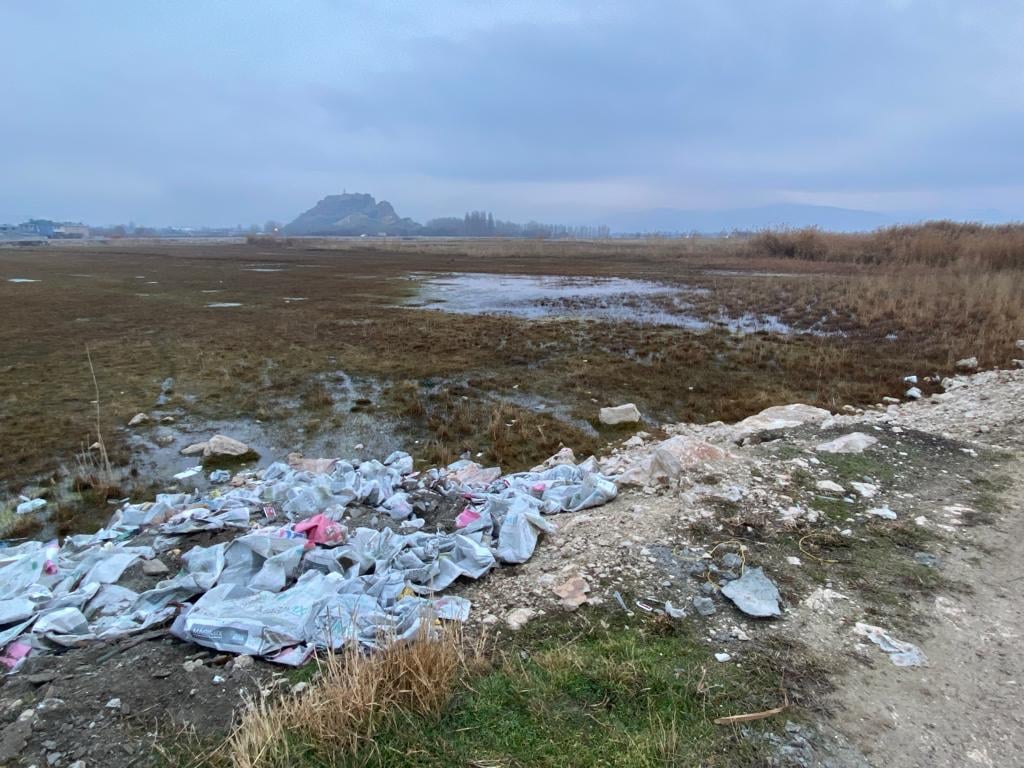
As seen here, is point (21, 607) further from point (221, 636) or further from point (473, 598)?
point (473, 598)

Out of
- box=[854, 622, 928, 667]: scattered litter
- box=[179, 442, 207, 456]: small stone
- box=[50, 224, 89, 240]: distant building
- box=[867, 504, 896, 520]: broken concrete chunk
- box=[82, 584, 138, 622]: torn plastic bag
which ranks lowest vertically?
box=[179, 442, 207, 456]: small stone

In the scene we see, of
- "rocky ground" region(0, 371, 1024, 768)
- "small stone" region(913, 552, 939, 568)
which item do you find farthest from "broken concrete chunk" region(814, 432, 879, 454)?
"small stone" region(913, 552, 939, 568)

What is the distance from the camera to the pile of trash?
3438 mm

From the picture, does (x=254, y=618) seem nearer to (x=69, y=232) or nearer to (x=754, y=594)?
(x=754, y=594)

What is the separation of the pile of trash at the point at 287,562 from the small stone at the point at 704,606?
1.33m

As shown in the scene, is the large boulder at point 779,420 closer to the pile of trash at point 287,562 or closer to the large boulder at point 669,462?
the large boulder at point 669,462

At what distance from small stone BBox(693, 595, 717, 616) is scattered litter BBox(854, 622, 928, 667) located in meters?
0.80

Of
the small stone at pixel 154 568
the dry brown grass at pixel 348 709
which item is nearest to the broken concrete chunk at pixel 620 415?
the small stone at pixel 154 568

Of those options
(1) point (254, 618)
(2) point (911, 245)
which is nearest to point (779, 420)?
(1) point (254, 618)

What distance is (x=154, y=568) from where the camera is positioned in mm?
4348

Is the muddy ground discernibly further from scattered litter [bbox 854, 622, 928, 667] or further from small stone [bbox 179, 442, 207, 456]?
scattered litter [bbox 854, 622, 928, 667]

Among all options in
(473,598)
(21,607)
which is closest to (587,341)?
(473,598)

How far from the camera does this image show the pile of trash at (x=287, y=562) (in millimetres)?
3438

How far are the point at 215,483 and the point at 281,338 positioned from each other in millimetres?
9746
